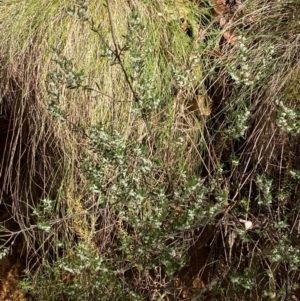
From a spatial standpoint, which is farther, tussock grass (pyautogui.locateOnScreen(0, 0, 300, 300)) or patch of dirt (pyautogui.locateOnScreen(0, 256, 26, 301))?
patch of dirt (pyautogui.locateOnScreen(0, 256, 26, 301))

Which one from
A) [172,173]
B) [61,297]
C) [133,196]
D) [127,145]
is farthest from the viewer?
[61,297]

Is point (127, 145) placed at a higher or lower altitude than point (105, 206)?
higher

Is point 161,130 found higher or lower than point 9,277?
higher

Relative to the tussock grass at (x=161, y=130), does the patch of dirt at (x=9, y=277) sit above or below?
below

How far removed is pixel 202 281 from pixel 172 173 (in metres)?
0.40

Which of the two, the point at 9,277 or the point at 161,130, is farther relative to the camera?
the point at 9,277

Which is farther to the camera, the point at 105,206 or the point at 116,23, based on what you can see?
the point at 116,23

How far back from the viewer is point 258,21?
89.9 inches

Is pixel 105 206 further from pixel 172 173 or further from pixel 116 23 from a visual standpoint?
pixel 116 23

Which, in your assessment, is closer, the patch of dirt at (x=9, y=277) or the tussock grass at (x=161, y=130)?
the tussock grass at (x=161, y=130)

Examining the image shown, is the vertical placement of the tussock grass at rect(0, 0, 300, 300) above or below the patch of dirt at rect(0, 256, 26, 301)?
above

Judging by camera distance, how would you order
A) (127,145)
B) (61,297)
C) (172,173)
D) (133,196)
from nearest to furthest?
(133,196) → (127,145) → (172,173) → (61,297)

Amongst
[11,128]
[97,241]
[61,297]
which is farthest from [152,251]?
[11,128]

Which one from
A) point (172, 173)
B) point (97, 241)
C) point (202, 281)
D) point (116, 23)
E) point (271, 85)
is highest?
point (116, 23)
